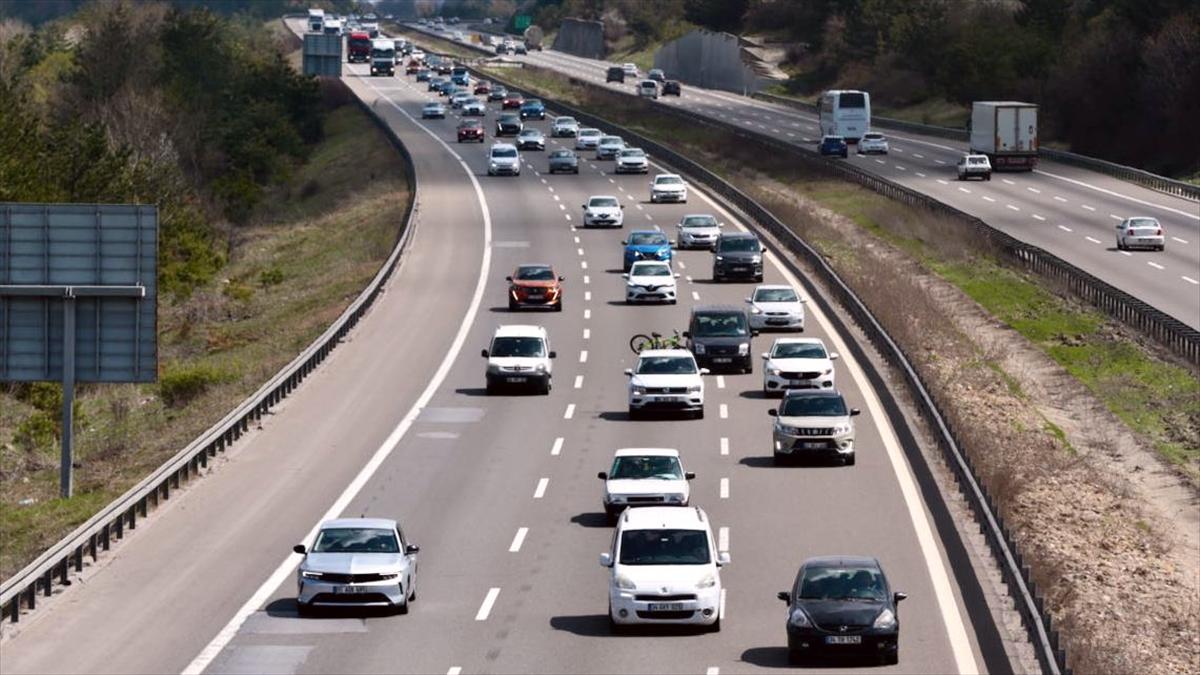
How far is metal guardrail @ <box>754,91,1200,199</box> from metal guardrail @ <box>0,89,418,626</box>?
52.9 m

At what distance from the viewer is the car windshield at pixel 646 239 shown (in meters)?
70.6

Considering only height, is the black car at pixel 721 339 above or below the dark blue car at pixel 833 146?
below

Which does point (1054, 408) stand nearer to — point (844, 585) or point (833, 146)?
point (844, 585)

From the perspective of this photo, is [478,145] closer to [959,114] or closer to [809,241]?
[959,114]

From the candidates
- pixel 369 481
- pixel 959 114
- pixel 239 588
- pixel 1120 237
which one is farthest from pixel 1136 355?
pixel 959 114

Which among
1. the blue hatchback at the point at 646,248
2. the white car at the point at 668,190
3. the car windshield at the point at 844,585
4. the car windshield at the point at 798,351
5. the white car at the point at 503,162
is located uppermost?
the white car at the point at 503,162

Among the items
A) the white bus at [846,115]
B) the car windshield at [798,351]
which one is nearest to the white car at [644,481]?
the car windshield at [798,351]

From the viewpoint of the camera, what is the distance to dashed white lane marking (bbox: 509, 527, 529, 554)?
33.4 metres

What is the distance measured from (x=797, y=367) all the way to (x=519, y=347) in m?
7.09

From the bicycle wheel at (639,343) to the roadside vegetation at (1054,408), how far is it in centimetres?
705

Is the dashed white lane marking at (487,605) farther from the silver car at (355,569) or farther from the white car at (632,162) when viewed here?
the white car at (632,162)

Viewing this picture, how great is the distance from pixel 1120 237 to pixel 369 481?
1907 inches

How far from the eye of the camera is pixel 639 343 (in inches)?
2235

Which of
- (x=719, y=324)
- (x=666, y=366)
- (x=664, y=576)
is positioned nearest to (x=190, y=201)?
(x=719, y=324)
